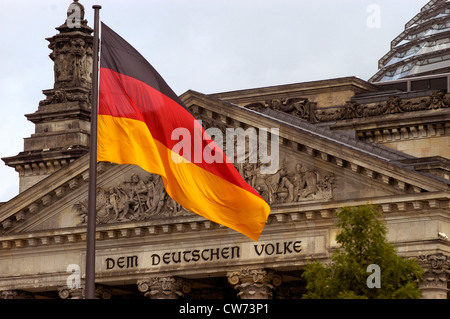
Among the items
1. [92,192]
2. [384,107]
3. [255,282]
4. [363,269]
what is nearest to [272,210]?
[255,282]

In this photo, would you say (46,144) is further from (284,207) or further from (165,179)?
(165,179)

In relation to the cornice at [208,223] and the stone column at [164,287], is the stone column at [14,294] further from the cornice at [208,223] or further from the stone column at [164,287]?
the stone column at [164,287]

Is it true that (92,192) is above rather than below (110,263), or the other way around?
below

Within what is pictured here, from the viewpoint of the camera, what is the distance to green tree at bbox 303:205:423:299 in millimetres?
45344

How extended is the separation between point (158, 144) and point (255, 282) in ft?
68.0

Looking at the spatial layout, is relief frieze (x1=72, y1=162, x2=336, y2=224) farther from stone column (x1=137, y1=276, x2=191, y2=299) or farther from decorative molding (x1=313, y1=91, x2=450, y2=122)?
decorative molding (x1=313, y1=91, x2=450, y2=122)

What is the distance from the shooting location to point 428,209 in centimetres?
5822

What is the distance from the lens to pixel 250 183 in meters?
62.2

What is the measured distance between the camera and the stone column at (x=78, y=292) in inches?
2603

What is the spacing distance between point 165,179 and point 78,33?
144 ft

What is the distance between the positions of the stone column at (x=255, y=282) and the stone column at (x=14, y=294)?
1055 cm

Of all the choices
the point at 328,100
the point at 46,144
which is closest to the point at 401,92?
the point at 328,100

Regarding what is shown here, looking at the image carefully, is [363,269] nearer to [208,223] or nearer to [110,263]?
[208,223]

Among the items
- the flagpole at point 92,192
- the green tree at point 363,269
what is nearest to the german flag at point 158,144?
the flagpole at point 92,192
